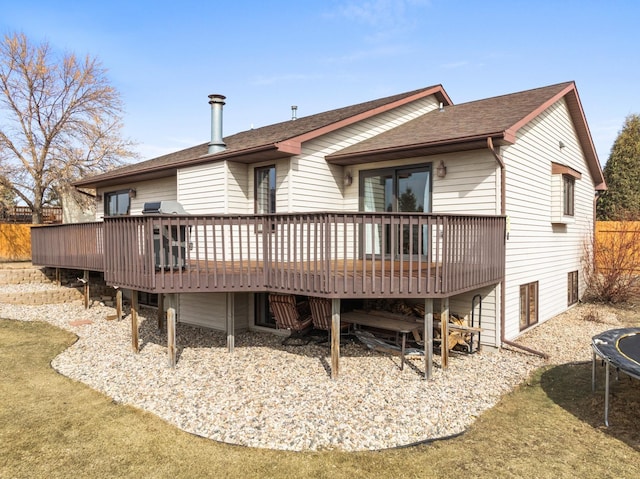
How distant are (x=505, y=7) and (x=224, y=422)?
38.8 feet

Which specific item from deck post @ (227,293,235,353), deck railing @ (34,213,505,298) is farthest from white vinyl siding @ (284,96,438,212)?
deck post @ (227,293,235,353)

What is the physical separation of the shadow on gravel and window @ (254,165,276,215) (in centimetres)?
585

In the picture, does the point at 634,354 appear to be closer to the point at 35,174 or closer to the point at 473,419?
the point at 473,419

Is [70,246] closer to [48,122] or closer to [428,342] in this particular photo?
[428,342]

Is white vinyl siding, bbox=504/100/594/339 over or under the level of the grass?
over

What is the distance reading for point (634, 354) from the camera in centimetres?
477

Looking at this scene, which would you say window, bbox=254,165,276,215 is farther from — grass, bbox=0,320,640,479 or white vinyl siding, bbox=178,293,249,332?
grass, bbox=0,320,640,479

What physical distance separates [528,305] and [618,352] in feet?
13.0

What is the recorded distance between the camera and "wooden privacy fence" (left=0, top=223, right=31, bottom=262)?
19438mm

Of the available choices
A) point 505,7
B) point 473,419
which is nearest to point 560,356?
point 473,419

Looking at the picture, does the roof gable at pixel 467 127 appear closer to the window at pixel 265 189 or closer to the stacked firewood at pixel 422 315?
the window at pixel 265 189

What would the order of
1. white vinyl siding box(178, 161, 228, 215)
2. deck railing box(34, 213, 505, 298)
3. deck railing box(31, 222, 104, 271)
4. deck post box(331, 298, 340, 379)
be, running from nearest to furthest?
1. deck railing box(34, 213, 505, 298)
2. deck post box(331, 298, 340, 379)
3. white vinyl siding box(178, 161, 228, 215)
4. deck railing box(31, 222, 104, 271)

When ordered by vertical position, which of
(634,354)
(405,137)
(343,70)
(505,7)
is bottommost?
(634,354)

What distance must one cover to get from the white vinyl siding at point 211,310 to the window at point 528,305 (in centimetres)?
601
